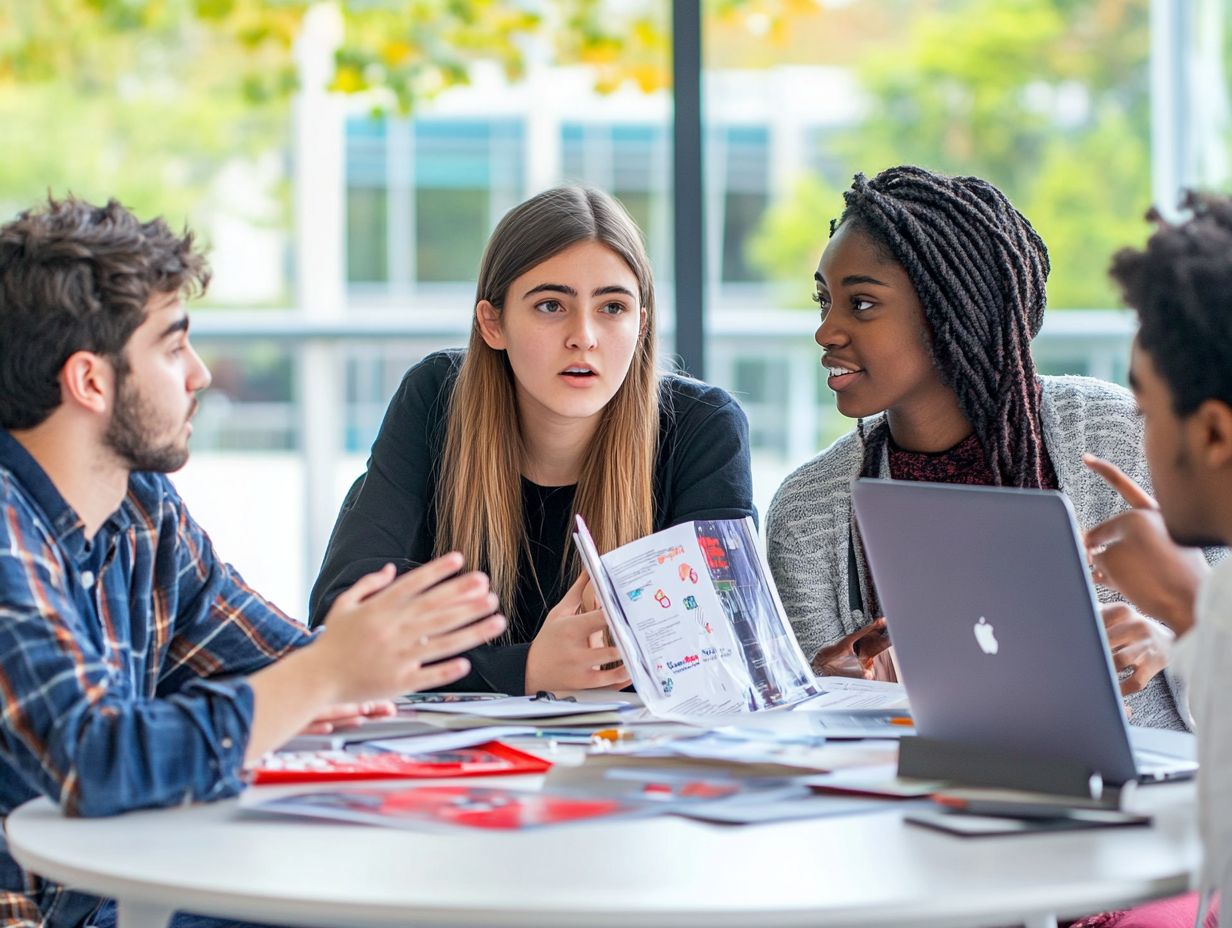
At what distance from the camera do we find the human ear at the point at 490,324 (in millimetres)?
2287

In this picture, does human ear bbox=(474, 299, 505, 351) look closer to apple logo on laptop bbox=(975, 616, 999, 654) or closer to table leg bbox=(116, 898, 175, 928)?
apple logo on laptop bbox=(975, 616, 999, 654)

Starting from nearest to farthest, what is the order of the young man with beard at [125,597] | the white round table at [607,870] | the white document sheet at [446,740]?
the white round table at [607,870]
the young man with beard at [125,597]
the white document sheet at [446,740]

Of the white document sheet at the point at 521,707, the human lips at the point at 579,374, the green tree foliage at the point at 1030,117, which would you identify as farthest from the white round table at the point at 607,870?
the green tree foliage at the point at 1030,117

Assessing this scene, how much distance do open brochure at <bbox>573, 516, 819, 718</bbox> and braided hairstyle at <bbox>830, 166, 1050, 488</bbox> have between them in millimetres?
568

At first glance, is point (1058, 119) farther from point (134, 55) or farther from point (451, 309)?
point (134, 55)

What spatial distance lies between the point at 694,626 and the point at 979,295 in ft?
2.58

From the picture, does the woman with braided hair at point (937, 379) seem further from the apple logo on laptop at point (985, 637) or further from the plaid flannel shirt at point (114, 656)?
the plaid flannel shirt at point (114, 656)

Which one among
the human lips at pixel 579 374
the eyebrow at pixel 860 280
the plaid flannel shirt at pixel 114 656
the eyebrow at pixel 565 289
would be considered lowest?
the plaid flannel shirt at pixel 114 656

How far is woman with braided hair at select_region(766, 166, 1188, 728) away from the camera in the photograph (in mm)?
2174

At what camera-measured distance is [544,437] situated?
233 centimetres

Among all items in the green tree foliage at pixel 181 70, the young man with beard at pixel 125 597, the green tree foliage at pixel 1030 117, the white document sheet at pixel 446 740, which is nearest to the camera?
the young man with beard at pixel 125 597

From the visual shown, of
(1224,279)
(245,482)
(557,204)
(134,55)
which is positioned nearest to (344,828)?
(1224,279)

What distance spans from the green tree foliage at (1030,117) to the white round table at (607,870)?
450 centimetres

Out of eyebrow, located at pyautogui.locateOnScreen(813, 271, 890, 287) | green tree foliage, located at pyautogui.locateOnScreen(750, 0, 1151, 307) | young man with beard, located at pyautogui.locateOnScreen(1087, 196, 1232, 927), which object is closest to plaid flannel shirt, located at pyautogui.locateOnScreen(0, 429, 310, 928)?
young man with beard, located at pyautogui.locateOnScreen(1087, 196, 1232, 927)
